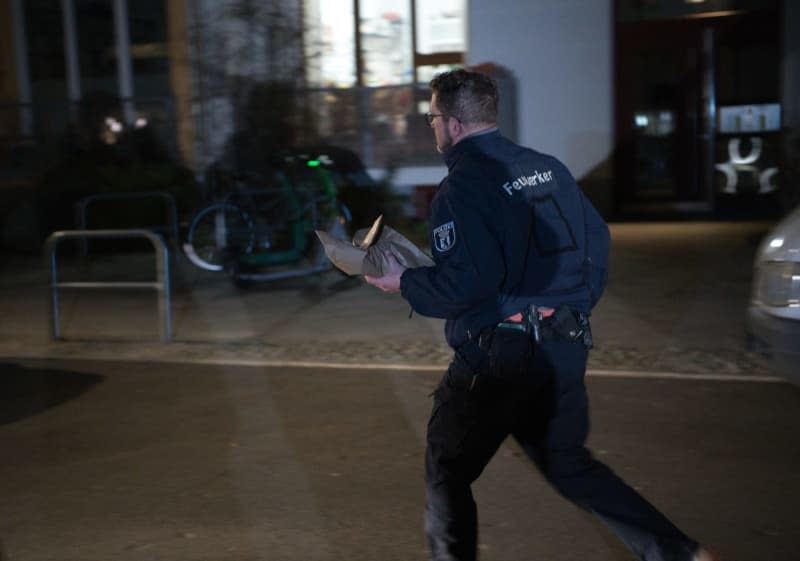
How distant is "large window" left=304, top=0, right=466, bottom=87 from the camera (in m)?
15.3

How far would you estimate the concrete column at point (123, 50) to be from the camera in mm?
16312

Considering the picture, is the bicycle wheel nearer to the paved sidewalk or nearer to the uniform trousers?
the paved sidewalk

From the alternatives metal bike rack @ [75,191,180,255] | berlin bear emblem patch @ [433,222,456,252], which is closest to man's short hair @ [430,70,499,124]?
berlin bear emblem patch @ [433,222,456,252]

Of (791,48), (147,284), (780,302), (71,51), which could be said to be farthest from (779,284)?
(71,51)

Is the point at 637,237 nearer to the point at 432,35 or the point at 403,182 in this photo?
the point at 403,182

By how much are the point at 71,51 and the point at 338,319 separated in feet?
32.7

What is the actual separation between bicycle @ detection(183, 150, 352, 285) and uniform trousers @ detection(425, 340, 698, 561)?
6.77m

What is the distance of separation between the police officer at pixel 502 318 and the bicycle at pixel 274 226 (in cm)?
674

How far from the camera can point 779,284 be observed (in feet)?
16.5

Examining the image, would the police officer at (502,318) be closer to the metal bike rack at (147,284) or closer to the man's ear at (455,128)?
the man's ear at (455,128)

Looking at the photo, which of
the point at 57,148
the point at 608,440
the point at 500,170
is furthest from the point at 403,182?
the point at 500,170

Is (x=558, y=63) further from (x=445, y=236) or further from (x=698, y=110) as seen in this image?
(x=445, y=236)

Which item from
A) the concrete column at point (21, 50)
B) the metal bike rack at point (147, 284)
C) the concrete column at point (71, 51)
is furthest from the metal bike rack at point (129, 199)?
the concrete column at point (21, 50)

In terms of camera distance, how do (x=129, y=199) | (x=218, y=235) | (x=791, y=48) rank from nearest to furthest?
(x=218, y=235) → (x=129, y=199) → (x=791, y=48)
